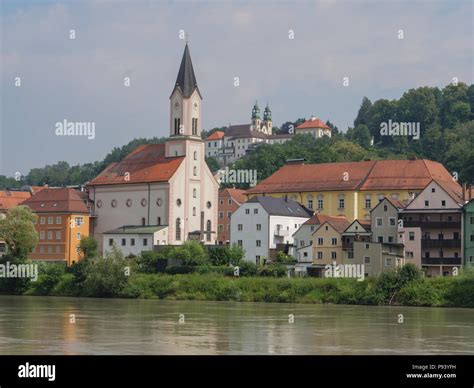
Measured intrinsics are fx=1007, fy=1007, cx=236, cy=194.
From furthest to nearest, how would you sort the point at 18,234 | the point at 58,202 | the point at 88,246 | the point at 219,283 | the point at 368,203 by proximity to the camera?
the point at 58,202 → the point at 368,203 → the point at 88,246 → the point at 18,234 → the point at 219,283

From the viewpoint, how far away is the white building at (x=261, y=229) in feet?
291

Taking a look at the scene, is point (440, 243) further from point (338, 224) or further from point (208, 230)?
point (208, 230)

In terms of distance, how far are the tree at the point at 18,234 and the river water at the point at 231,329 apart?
23044 millimetres

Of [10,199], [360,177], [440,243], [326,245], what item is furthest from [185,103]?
[440,243]

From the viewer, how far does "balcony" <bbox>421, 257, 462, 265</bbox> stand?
78.6 meters

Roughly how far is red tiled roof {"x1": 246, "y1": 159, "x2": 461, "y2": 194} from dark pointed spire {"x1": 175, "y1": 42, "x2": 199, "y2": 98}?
13122 millimetres

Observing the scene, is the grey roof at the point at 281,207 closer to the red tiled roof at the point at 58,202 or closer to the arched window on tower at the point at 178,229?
the arched window on tower at the point at 178,229

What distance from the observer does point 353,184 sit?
10250 centimetres

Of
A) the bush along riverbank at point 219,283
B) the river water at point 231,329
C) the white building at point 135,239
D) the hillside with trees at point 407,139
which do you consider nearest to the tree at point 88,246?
the white building at point 135,239

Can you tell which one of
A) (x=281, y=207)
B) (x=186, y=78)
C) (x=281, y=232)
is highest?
(x=186, y=78)

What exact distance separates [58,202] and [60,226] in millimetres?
3324

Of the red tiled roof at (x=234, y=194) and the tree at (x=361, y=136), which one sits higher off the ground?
the tree at (x=361, y=136)
